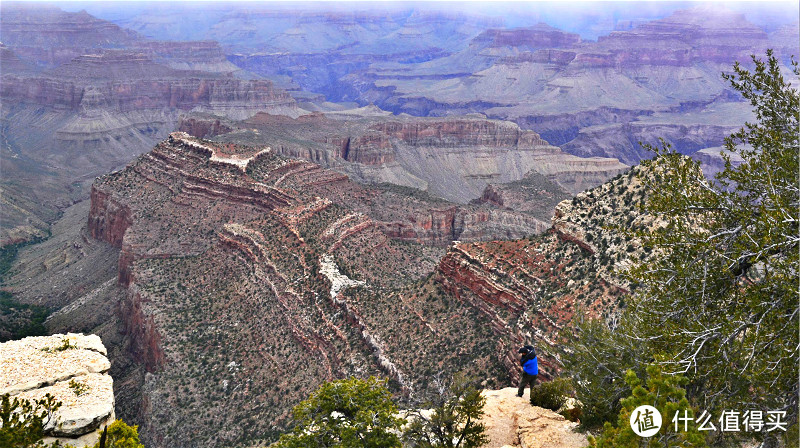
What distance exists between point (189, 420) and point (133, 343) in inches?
648

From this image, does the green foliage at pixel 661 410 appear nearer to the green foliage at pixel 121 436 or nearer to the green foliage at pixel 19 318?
the green foliage at pixel 121 436

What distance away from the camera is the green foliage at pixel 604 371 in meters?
21.5

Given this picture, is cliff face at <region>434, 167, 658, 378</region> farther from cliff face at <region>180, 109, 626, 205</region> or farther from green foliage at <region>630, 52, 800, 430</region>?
cliff face at <region>180, 109, 626, 205</region>

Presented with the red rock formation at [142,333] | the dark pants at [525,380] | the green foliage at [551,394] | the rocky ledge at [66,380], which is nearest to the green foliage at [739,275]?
the green foliage at [551,394]

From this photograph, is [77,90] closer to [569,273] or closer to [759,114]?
[569,273]

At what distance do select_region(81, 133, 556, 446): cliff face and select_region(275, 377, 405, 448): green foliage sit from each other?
518 inches

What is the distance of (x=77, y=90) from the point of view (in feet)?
654

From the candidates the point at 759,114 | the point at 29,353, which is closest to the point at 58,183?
the point at 29,353

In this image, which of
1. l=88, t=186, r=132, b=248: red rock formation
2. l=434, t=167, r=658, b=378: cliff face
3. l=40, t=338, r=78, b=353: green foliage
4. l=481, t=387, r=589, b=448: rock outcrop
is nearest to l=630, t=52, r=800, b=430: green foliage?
l=481, t=387, r=589, b=448: rock outcrop

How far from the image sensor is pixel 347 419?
22.2 m

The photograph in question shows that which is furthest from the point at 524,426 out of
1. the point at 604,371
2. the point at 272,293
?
the point at 272,293

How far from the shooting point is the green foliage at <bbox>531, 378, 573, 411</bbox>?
25.7 meters

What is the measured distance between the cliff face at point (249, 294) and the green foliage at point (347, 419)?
13.2 metres

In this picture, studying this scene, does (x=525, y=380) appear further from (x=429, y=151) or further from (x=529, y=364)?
(x=429, y=151)
